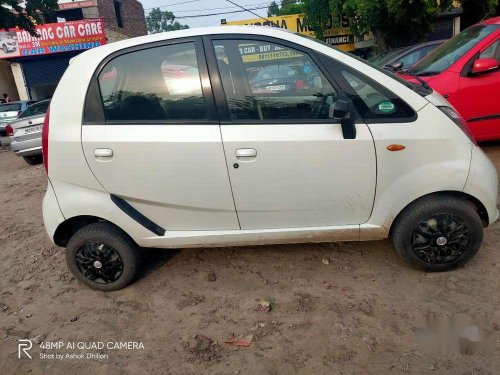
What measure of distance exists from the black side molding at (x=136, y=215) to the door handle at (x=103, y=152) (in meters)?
0.30

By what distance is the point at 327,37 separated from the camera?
Result: 2064 centimetres

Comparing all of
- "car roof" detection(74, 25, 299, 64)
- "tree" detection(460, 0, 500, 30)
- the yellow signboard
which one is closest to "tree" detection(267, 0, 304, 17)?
the yellow signboard

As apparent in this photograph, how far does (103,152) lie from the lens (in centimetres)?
261

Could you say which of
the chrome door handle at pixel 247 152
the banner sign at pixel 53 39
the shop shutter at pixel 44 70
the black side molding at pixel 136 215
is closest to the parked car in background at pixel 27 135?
the black side molding at pixel 136 215

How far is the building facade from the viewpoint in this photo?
21.2m

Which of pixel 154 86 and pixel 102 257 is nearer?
pixel 154 86

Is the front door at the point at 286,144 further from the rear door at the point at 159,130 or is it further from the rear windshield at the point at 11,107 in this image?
the rear windshield at the point at 11,107

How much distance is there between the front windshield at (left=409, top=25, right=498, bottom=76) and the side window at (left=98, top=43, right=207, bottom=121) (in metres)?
3.66

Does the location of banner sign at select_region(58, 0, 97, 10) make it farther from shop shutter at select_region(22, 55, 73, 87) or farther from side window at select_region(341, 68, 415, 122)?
side window at select_region(341, 68, 415, 122)

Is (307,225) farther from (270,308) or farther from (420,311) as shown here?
(420,311)

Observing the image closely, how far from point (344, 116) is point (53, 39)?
23.4m

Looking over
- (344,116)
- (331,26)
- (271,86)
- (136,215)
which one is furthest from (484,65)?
(331,26)

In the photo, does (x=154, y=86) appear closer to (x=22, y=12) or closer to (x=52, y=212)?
(x=52, y=212)

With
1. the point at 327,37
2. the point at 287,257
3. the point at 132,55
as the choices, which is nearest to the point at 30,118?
the point at 132,55
